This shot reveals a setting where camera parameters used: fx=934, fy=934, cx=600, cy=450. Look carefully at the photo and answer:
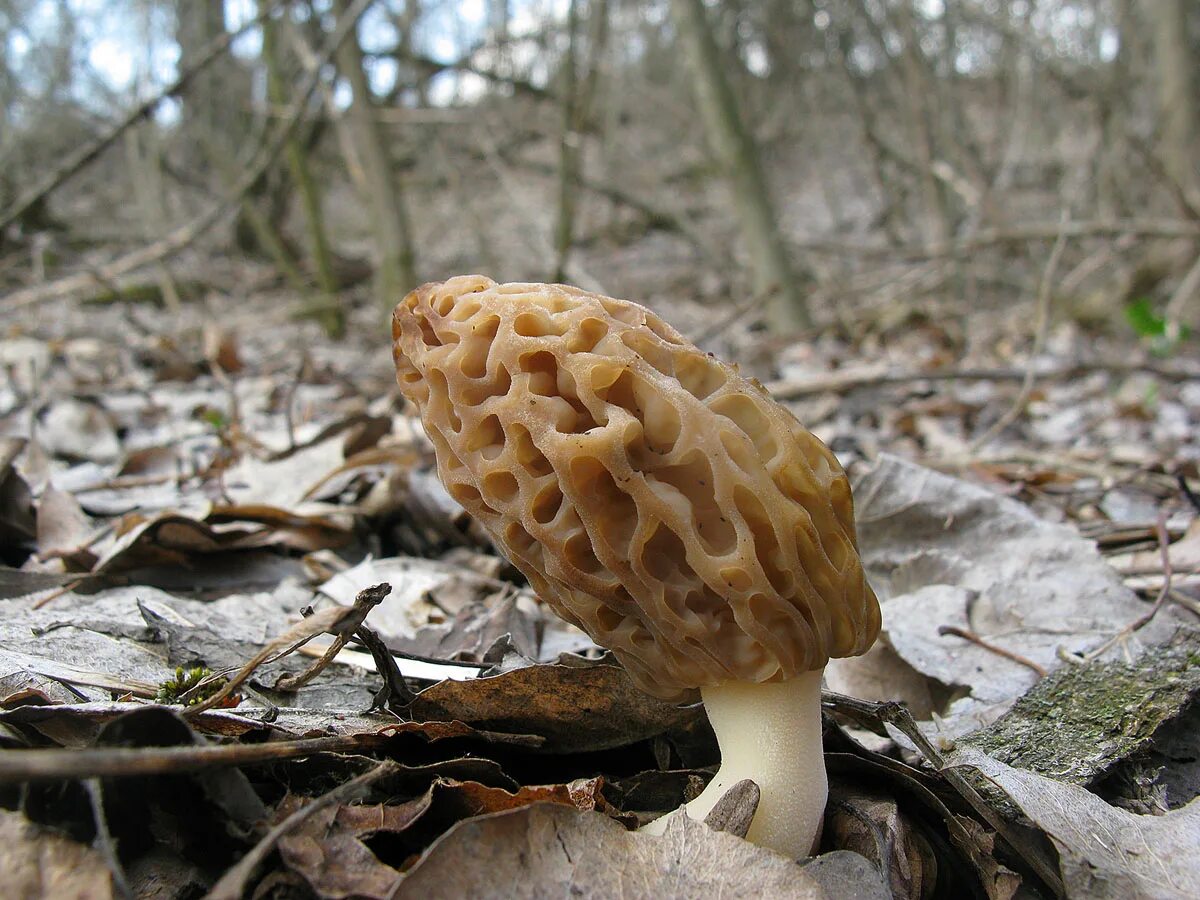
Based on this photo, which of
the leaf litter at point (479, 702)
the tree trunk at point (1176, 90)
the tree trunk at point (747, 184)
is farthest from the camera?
the tree trunk at point (1176, 90)

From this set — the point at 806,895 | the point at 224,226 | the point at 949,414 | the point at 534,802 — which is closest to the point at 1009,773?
the point at 806,895

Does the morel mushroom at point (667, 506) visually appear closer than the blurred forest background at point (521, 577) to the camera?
No

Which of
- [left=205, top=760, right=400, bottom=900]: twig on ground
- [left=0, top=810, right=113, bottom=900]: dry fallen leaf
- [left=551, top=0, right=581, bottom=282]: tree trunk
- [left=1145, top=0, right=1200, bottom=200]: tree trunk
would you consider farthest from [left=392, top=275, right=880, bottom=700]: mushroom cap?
[left=1145, top=0, right=1200, bottom=200]: tree trunk

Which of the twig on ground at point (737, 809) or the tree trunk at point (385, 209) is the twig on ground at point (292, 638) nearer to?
the twig on ground at point (737, 809)

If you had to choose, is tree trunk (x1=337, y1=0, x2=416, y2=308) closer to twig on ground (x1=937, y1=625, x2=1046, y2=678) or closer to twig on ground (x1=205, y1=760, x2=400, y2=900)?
twig on ground (x1=937, y1=625, x2=1046, y2=678)

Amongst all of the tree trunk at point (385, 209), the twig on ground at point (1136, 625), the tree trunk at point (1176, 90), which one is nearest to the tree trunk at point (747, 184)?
the tree trunk at point (385, 209)

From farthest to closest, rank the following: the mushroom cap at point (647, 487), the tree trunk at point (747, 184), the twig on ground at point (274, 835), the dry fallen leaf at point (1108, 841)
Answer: the tree trunk at point (747, 184), the mushroom cap at point (647, 487), the dry fallen leaf at point (1108, 841), the twig on ground at point (274, 835)

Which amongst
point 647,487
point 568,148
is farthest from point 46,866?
point 568,148
